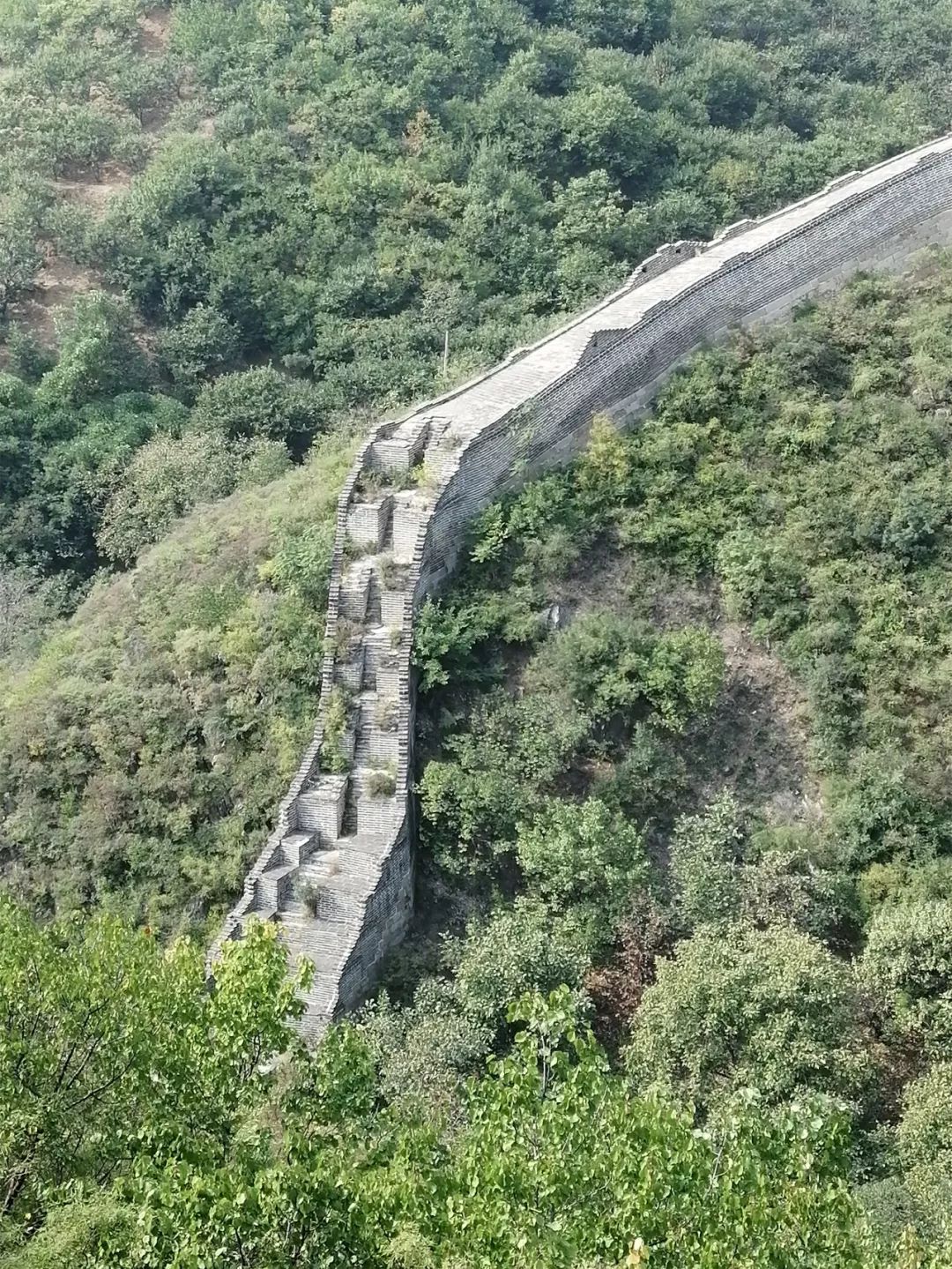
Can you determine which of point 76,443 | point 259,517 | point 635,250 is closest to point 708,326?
point 259,517

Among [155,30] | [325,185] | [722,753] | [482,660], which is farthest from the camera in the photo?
[155,30]

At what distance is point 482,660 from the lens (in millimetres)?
15805

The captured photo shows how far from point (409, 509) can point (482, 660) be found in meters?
1.95

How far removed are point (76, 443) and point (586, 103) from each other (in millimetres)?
13888

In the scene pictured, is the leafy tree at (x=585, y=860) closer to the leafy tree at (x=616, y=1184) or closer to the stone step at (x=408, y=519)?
the stone step at (x=408, y=519)

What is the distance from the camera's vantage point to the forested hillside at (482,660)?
8.58m

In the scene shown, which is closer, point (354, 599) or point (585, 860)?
point (585, 860)

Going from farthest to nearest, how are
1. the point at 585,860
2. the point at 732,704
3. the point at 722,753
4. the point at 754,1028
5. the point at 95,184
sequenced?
the point at 95,184 → the point at 732,704 → the point at 722,753 → the point at 585,860 → the point at 754,1028

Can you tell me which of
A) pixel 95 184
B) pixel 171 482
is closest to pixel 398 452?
pixel 171 482

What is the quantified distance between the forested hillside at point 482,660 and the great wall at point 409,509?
491 mm

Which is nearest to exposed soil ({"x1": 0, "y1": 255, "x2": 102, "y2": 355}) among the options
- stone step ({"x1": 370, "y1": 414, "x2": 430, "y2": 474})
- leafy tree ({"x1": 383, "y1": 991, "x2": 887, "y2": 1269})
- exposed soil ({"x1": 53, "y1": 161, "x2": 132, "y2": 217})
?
exposed soil ({"x1": 53, "y1": 161, "x2": 132, "y2": 217})

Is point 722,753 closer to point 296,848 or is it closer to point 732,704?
point 732,704

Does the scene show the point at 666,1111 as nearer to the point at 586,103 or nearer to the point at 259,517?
the point at 259,517

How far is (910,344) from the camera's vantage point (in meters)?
19.3
